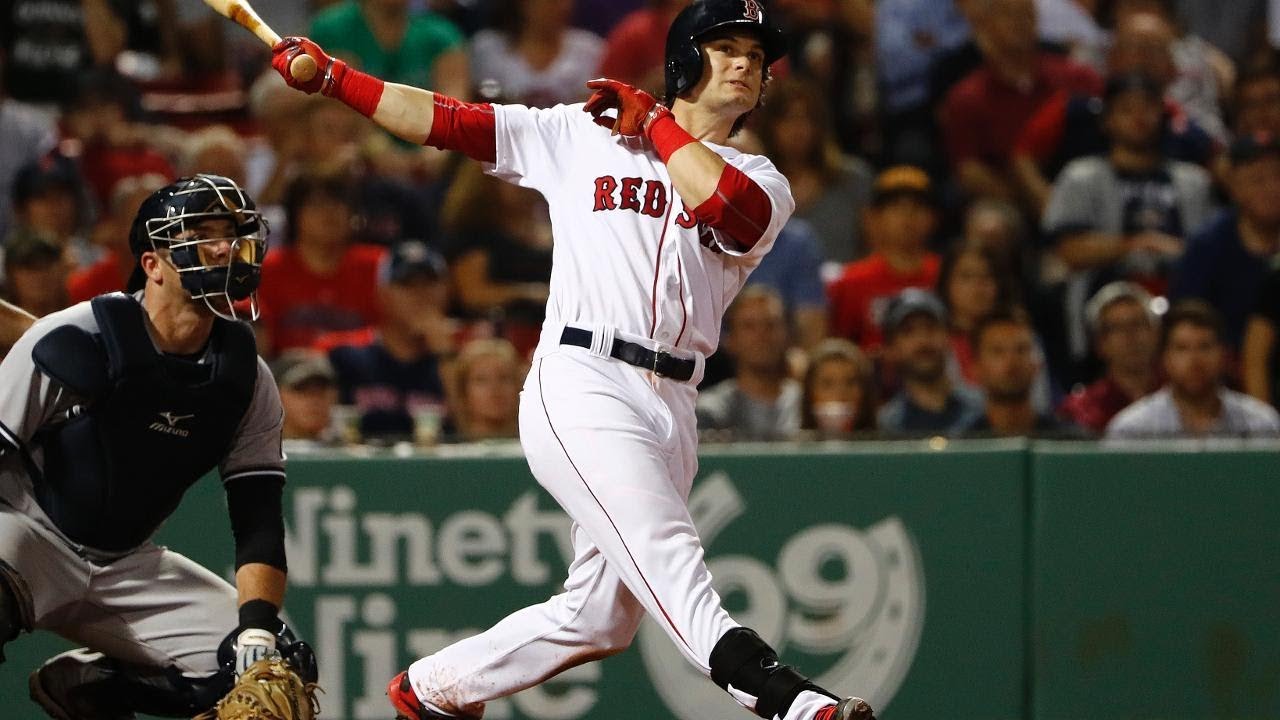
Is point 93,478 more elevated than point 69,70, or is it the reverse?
point 69,70

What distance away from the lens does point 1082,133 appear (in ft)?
29.6

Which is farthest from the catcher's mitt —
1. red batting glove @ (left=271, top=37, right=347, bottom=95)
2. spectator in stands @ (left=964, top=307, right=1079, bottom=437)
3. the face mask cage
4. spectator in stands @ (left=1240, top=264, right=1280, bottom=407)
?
spectator in stands @ (left=1240, top=264, right=1280, bottom=407)

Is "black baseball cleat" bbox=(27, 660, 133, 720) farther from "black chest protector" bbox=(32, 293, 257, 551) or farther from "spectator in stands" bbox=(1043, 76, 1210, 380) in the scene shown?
"spectator in stands" bbox=(1043, 76, 1210, 380)

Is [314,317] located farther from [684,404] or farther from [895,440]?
[684,404]

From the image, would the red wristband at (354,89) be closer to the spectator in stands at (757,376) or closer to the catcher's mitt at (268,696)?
the catcher's mitt at (268,696)

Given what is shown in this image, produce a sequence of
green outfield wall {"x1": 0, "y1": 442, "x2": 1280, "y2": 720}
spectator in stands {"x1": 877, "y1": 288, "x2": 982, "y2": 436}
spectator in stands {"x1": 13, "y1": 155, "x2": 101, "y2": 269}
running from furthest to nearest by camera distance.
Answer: spectator in stands {"x1": 13, "y1": 155, "x2": 101, "y2": 269} → spectator in stands {"x1": 877, "y1": 288, "x2": 982, "y2": 436} → green outfield wall {"x1": 0, "y1": 442, "x2": 1280, "y2": 720}

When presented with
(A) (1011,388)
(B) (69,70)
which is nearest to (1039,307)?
(A) (1011,388)

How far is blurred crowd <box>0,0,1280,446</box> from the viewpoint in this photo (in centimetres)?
725

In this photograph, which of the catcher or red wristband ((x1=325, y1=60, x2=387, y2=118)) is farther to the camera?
red wristband ((x1=325, y1=60, x2=387, y2=118))

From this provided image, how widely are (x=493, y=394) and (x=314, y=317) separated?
1.32 m

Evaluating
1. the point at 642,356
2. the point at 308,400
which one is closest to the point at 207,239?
the point at 642,356

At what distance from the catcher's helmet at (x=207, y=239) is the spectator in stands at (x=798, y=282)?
384 centimetres

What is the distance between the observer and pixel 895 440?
635 cm

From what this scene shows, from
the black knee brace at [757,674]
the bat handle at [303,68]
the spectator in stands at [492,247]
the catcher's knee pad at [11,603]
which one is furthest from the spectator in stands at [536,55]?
the black knee brace at [757,674]
